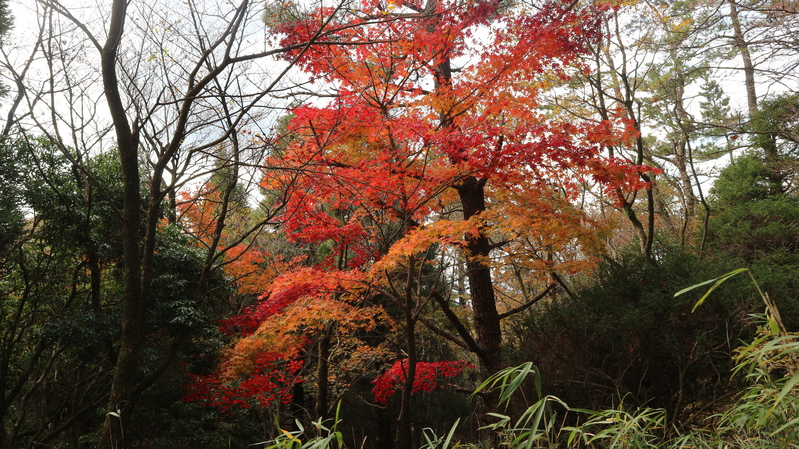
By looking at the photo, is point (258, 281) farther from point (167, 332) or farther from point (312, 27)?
point (312, 27)

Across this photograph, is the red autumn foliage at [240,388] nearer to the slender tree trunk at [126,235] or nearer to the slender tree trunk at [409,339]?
the slender tree trunk at [126,235]

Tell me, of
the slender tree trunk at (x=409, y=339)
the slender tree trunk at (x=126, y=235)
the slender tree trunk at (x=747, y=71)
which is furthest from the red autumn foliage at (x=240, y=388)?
the slender tree trunk at (x=747, y=71)

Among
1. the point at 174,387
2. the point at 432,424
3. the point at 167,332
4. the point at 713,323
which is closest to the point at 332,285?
the point at 167,332

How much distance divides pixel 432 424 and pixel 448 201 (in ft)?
24.0

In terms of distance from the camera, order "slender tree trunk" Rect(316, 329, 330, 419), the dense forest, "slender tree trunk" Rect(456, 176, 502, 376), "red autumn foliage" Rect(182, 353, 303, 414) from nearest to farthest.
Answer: the dense forest, "slender tree trunk" Rect(456, 176, 502, 376), "red autumn foliage" Rect(182, 353, 303, 414), "slender tree trunk" Rect(316, 329, 330, 419)

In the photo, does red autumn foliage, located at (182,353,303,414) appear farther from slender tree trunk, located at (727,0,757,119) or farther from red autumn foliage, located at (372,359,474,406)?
slender tree trunk, located at (727,0,757,119)

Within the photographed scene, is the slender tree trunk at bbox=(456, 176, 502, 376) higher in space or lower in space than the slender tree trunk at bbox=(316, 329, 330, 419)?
higher

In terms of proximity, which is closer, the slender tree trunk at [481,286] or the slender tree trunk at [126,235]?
the slender tree trunk at [126,235]

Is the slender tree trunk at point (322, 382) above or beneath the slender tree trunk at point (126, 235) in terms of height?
beneath

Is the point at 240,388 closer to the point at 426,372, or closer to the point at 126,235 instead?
the point at 426,372

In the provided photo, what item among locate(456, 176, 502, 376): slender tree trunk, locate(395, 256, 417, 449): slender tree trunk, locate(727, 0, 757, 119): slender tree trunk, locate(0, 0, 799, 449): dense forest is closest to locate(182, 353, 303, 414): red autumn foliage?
locate(0, 0, 799, 449): dense forest

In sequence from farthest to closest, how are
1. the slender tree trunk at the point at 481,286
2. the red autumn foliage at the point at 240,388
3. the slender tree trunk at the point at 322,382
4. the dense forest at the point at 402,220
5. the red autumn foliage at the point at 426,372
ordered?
the slender tree trunk at the point at 322,382, the red autumn foliage at the point at 240,388, the red autumn foliage at the point at 426,372, the slender tree trunk at the point at 481,286, the dense forest at the point at 402,220

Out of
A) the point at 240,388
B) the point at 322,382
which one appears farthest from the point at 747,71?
the point at 240,388

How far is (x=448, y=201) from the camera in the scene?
8.37 metres
